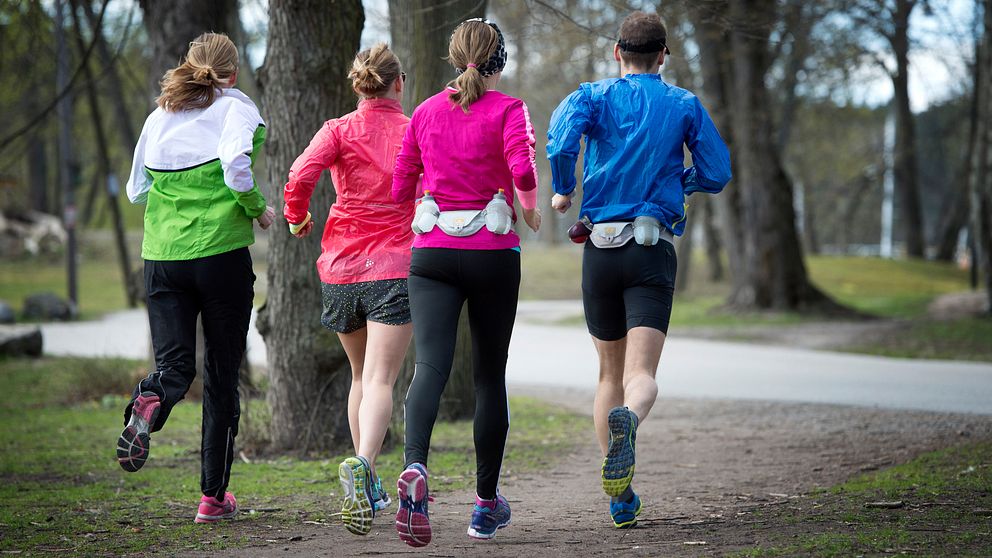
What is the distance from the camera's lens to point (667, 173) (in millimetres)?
4609

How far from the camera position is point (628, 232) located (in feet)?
14.9

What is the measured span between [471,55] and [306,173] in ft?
2.83

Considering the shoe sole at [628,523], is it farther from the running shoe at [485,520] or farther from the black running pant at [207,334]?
the black running pant at [207,334]

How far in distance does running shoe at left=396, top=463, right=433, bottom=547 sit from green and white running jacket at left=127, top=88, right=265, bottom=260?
1.32 metres

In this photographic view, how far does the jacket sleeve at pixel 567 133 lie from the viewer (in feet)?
14.8

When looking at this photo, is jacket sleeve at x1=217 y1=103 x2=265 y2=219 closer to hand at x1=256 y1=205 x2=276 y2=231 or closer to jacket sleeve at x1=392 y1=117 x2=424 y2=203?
hand at x1=256 y1=205 x2=276 y2=231

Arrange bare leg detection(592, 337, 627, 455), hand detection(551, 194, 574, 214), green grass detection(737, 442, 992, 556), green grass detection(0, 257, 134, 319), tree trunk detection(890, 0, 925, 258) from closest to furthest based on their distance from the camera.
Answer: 1. green grass detection(737, 442, 992, 556)
2. hand detection(551, 194, 574, 214)
3. bare leg detection(592, 337, 627, 455)
4. green grass detection(0, 257, 134, 319)
5. tree trunk detection(890, 0, 925, 258)

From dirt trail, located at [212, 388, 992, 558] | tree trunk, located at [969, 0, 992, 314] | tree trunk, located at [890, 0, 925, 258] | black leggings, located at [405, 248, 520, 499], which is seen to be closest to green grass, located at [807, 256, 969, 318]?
tree trunk, located at [890, 0, 925, 258]

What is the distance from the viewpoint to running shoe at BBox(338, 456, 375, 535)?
4.21 meters

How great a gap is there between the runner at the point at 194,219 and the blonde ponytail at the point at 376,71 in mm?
473

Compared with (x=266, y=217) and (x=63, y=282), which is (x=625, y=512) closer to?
(x=266, y=217)

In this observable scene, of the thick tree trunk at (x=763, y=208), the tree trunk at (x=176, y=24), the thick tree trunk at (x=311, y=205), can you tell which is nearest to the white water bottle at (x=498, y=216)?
the thick tree trunk at (x=311, y=205)

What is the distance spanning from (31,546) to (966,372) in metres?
9.26

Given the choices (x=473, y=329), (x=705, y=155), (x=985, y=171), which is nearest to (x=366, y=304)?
(x=473, y=329)
